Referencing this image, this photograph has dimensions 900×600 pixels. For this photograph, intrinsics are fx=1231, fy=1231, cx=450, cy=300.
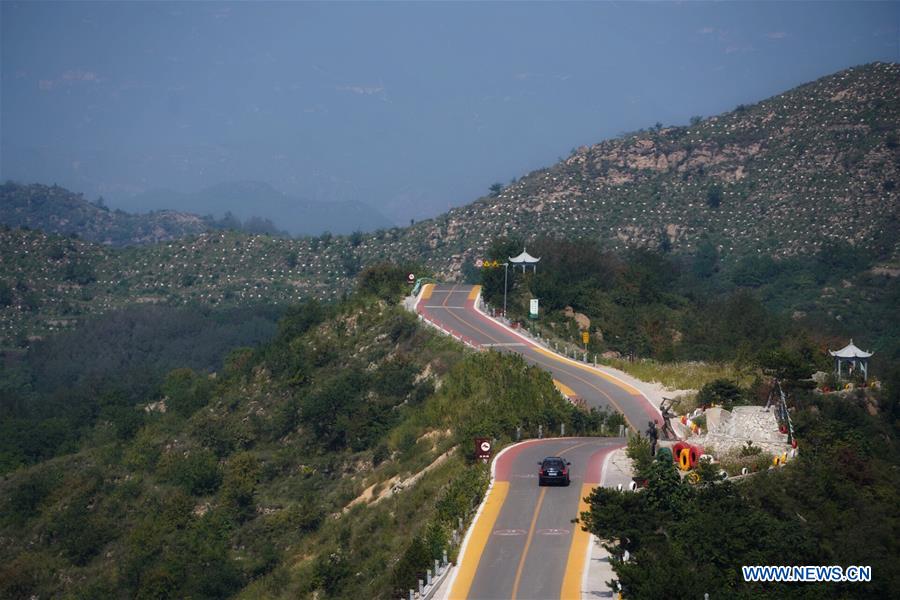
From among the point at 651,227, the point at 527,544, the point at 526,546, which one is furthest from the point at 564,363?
the point at 651,227

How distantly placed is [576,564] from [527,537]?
2.30 metres

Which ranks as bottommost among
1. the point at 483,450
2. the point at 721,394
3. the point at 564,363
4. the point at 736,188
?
the point at 483,450

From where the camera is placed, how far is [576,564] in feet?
92.0

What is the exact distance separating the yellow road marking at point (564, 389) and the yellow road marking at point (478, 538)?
13.3 metres

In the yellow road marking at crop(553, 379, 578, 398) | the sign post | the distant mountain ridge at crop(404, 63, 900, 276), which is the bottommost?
the sign post

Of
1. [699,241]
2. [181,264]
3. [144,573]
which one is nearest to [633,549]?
[144,573]

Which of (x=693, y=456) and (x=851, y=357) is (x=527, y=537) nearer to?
(x=693, y=456)

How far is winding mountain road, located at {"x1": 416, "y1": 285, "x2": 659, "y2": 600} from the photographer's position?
26812 millimetres

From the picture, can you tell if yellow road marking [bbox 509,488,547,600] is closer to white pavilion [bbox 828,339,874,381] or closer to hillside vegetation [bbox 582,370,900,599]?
hillside vegetation [bbox 582,370,900,599]

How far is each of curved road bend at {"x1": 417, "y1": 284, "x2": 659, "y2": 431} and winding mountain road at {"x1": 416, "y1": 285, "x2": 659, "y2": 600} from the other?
6 cm

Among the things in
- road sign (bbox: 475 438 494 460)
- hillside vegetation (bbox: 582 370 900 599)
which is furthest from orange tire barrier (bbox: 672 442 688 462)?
road sign (bbox: 475 438 494 460)

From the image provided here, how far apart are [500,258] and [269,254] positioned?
64.0 meters

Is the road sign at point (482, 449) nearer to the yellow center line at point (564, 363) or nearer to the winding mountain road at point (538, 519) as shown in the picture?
the winding mountain road at point (538, 519)

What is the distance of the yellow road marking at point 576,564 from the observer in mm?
26062
